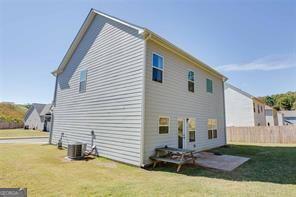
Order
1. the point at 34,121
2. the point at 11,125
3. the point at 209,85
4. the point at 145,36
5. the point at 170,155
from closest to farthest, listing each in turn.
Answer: the point at 145,36 → the point at 170,155 → the point at 209,85 → the point at 34,121 → the point at 11,125

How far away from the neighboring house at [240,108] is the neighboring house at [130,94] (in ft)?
42.3

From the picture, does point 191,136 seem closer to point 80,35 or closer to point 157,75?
point 157,75

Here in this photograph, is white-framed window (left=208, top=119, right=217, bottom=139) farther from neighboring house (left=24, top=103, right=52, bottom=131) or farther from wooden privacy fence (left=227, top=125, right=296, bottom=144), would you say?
neighboring house (left=24, top=103, right=52, bottom=131)

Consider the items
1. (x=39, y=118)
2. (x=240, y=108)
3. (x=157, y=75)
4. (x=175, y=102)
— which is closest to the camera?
(x=157, y=75)

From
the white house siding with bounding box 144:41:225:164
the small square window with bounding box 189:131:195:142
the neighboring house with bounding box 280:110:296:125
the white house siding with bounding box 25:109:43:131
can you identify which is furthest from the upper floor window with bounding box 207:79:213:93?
the neighboring house with bounding box 280:110:296:125

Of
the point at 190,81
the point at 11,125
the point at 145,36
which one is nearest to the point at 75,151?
the point at 145,36

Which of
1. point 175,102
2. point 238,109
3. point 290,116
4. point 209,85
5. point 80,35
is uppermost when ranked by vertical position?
point 80,35

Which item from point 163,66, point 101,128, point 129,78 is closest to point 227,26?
point 163,66

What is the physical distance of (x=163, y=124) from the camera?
30.7 feet

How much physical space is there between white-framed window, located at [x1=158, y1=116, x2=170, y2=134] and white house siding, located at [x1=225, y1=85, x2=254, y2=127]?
19562 mm

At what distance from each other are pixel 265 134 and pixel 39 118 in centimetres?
3858

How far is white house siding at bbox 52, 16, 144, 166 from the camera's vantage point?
336 inches

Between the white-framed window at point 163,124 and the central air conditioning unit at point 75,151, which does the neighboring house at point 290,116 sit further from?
the central air conditioning unit at point 75,151

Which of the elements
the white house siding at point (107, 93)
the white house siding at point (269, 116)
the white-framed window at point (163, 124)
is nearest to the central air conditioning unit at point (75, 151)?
the white house siding at point (107, 93)
